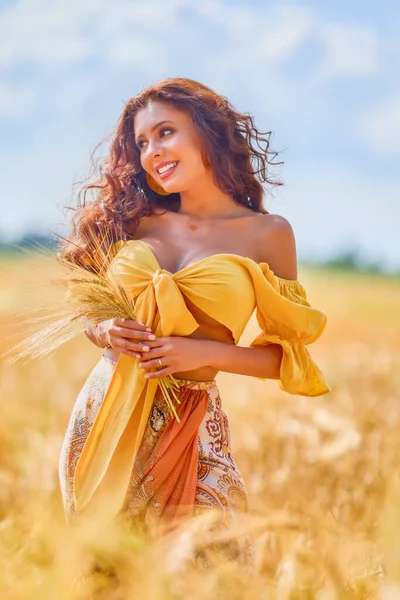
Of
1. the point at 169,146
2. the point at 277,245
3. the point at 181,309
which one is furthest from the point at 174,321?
the point at 169,146

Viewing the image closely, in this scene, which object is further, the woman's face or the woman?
the woman's face

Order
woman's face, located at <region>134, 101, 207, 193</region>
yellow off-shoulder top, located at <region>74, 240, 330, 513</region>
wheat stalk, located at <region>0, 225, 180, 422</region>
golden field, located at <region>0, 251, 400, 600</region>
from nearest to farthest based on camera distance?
golden field, located at <region>0, 251, 400, 600</region> → wheat stalk, located at <region>0, 225, 180, 422</region> → yellow off-shoulder top, located at <region>74, 240, 330, 513</region> → woman's face, located at <region>134, 101, 207, 193</region>

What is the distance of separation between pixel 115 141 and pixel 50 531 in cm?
243

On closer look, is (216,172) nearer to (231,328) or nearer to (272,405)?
(231,328)

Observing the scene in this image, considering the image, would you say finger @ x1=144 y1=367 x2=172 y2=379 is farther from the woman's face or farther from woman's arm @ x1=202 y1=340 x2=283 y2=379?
the woman's face

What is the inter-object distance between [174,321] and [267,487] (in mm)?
1978

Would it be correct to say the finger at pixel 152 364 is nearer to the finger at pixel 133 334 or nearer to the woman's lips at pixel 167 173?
the finger at pixel 133 334

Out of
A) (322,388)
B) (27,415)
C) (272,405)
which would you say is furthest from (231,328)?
(272,405)

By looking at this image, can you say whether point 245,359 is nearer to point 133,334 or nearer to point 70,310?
point 133,334

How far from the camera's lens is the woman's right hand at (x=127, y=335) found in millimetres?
2445

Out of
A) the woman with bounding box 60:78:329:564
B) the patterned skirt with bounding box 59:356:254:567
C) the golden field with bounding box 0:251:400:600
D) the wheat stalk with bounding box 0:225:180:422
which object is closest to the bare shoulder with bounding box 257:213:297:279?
the woman with bounding box 60:78:329:564

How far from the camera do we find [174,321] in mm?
2543

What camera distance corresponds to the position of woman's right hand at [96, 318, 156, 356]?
8.02ft

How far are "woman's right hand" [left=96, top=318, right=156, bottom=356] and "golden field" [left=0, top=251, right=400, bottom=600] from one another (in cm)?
23
